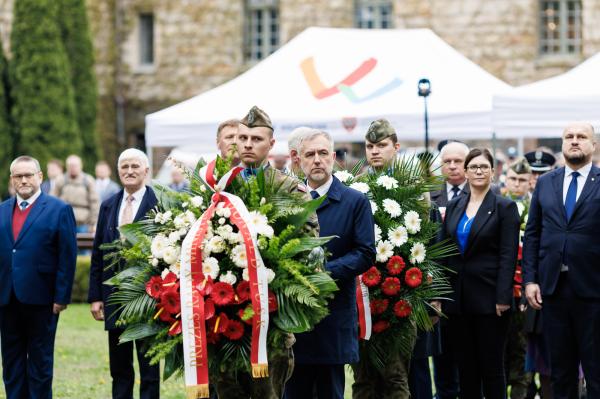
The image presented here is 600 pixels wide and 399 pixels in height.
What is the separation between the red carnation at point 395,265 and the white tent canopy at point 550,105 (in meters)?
3.51

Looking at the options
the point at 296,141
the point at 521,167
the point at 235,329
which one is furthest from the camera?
the point at 521,167

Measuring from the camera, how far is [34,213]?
9.78 metres

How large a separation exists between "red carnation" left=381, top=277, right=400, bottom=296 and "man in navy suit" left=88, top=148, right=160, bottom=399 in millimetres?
2055

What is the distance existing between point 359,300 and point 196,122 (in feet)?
19.3

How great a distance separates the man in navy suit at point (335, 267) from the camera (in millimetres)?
7379

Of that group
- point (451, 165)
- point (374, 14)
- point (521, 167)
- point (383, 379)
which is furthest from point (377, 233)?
point (374, 14)

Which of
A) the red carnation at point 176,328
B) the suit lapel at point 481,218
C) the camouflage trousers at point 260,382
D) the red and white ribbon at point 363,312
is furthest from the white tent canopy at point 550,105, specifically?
the red carnation at point 176,328

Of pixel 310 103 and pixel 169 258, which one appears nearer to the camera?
pixel 169 258

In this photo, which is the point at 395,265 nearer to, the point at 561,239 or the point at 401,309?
the point at 401,309

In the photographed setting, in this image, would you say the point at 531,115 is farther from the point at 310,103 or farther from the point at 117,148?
the point at 117,148

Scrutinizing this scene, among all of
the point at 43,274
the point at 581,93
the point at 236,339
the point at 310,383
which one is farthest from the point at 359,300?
the point at 581,93

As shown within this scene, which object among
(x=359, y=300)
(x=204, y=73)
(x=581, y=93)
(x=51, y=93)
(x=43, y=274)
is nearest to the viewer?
(x=359, y=300)

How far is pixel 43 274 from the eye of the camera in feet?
31.7

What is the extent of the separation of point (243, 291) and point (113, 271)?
121 inches
